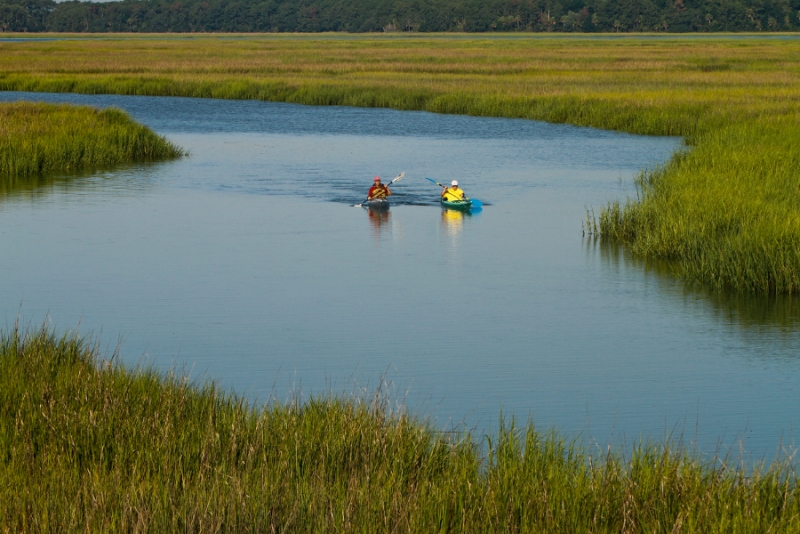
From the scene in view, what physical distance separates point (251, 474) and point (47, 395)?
197cm

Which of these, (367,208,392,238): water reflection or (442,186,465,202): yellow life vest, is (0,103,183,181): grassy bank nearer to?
(367,208,392,238): water reflection

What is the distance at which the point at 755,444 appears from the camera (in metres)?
8.55

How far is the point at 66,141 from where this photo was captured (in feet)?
86.0

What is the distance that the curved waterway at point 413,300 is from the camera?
9852 millimetres

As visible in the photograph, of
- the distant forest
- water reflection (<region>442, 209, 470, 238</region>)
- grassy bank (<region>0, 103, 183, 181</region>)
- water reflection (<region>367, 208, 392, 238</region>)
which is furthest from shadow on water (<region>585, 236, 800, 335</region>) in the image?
the distant forest

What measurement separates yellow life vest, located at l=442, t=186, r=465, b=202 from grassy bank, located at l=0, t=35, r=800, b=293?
3213 millimetres

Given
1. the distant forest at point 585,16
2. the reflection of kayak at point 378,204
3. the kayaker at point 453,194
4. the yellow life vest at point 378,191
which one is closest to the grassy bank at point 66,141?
the reflection of kayak at point 378,204

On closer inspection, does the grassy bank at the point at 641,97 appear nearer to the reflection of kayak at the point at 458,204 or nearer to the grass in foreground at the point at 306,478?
the reflection of kayak at the point at 458,204

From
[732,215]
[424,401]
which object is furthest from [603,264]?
[424,401]

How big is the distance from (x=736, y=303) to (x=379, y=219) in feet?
26.4

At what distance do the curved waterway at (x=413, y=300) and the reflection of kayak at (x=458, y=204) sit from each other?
234mm

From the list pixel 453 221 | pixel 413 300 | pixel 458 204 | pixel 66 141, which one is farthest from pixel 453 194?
pixel 66 141

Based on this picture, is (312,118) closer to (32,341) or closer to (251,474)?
(32,341)

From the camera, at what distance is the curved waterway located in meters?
9.85
